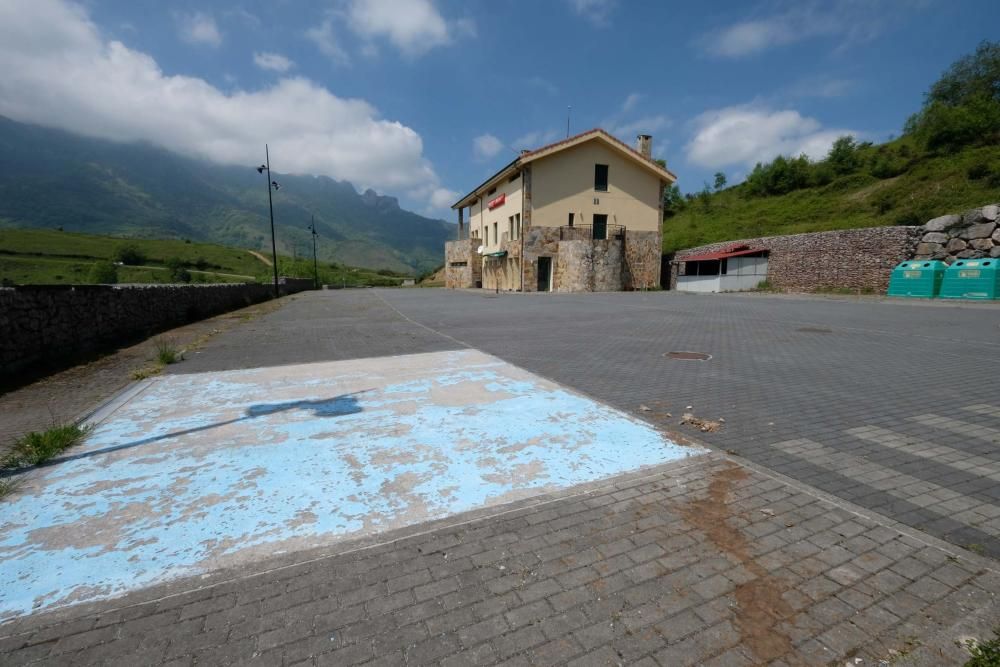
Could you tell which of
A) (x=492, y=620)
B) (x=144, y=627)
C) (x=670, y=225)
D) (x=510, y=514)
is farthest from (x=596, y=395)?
(x=670, y=225)

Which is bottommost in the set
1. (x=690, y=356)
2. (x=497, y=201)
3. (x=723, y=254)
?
(x=690, y=356)

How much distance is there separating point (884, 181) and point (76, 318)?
49.5m

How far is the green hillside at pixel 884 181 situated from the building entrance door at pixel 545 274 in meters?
11.8

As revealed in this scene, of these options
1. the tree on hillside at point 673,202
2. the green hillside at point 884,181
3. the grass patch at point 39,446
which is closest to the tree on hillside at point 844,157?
the green hillside at point 884,181

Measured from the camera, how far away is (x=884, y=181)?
35625mm

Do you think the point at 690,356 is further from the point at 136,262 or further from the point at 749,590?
the point at 136,262

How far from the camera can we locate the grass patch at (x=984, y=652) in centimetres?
171

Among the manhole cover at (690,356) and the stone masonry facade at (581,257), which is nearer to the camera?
the manhole cover at (690,356)

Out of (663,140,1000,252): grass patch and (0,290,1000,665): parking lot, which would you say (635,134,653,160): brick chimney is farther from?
(0,290,1000,665): parking lot

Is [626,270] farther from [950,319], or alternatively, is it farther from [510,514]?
[510,514]

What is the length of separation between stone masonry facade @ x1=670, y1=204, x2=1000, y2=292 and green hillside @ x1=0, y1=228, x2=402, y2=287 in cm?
5539

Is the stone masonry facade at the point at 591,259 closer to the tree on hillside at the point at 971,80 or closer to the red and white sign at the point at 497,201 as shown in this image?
the red and white sign at the point at 497,201

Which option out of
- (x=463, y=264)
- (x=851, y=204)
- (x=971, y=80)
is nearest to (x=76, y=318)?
(x=463, y=264)

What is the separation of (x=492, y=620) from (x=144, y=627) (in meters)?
1.57
